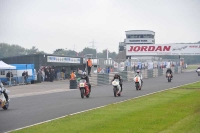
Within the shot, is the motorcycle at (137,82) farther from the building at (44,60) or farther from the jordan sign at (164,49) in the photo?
the jordan sign at (164,49)

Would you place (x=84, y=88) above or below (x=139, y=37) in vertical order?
below

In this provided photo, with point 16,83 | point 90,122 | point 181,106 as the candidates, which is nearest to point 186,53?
point 16,83

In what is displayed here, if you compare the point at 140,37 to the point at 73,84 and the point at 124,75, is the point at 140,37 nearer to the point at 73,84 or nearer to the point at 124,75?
the point at 124,75

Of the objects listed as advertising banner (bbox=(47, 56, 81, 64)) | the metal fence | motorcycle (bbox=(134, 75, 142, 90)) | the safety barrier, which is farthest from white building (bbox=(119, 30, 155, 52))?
motorcycle (bbox=(134, 75, 142, 90))

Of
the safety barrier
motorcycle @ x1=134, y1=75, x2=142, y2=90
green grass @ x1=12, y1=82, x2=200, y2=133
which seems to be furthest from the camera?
the safety barrier

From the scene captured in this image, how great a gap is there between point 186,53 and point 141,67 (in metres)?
26.5

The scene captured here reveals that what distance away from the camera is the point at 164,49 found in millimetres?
78688

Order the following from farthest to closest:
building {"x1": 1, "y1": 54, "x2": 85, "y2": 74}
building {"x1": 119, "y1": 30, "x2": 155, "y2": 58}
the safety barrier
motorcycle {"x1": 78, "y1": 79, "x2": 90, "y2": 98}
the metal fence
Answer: building {"x1": 119, "y1": 30, "x2": 155, "y2": 58}
building {"x1": 1, "y1": 54, "x2": 85, "y2": 74}
the metal fence
the safety barrier
motorcycle {"x1": 78, "y1": 79, "x2": 90, "y2": 98}

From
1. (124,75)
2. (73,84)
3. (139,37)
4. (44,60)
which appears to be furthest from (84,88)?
(139,37)

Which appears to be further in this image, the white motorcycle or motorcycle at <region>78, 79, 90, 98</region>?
the white motorcycle

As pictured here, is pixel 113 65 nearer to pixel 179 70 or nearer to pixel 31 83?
pixel 31 83

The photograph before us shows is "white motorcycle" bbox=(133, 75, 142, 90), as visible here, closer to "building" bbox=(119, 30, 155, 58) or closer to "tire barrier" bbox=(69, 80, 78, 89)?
"tire barrier" bbox=(69, 80, 78, 89)

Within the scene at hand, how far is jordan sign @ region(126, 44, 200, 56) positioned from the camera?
77062 mm

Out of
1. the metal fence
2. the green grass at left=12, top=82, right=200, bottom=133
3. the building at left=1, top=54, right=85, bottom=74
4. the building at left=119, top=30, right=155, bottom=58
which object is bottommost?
the green grass at left=12, top=82, right=200, bottom=133
